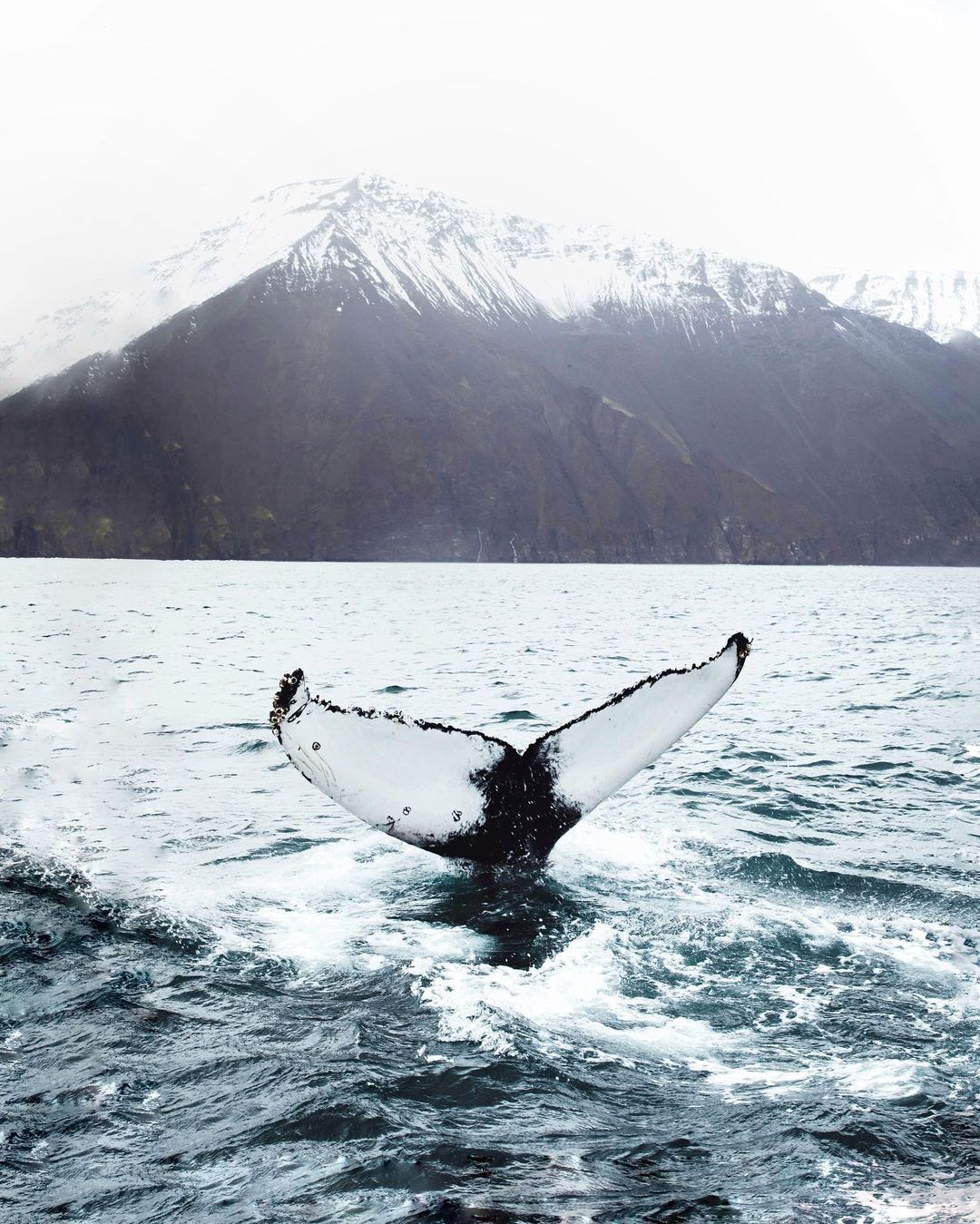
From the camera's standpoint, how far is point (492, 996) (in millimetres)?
5438

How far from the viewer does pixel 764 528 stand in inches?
7146

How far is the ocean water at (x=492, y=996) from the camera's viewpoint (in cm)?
376

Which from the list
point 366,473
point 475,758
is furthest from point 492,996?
point 366,473

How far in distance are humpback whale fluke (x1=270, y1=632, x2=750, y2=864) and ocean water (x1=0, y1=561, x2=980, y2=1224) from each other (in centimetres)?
75

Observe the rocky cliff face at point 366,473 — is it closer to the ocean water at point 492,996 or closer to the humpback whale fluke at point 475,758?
the ocean water at point 492,996

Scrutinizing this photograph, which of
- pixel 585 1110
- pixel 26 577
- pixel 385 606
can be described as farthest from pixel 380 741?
pixel 26 577

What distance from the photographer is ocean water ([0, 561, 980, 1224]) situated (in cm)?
376

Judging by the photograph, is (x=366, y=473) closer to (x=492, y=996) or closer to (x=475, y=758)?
(x=475, y=758)

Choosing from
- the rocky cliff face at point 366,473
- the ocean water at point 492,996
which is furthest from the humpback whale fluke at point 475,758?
the rocky cliff face at point 366,473

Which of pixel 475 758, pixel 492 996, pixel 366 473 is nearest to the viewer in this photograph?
pixel 492 996

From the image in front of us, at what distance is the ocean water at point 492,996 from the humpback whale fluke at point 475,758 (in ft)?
2.46

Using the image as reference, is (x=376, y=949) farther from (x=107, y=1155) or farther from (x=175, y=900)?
(x=107, y=1155)

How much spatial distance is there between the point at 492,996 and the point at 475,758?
141 centimetres

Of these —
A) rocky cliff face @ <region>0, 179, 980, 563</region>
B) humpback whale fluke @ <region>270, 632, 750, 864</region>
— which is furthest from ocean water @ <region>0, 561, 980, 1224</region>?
rocky cliff face @ <region>0, 179, 980, 563</region>
